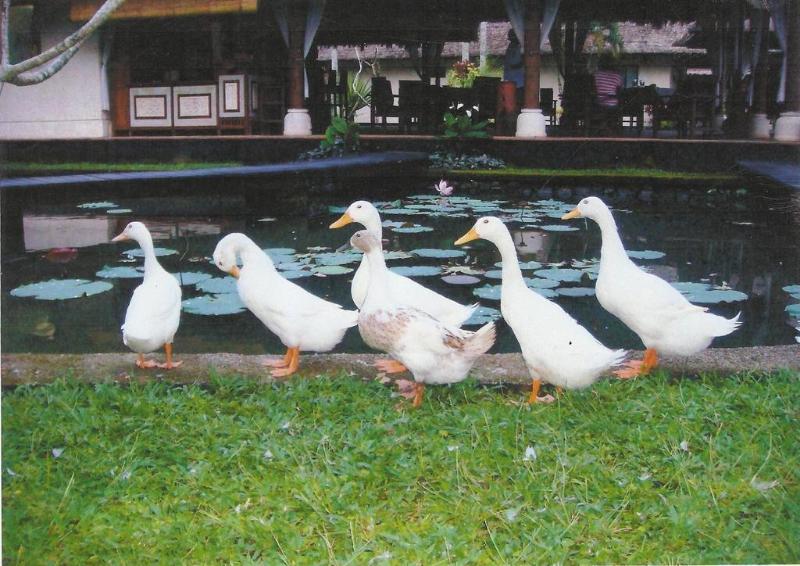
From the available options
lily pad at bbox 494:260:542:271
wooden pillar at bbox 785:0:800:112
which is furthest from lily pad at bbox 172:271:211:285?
wooden pillar at bbox 785:0:800:112

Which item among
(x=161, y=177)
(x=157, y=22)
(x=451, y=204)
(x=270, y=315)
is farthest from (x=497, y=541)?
(x=157, y=22)

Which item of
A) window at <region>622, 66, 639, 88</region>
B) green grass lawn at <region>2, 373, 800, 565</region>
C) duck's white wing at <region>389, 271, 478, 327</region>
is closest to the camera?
green grass lawn at <region>2, 373, 800, 565</region>

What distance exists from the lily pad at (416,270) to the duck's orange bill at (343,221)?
265mm

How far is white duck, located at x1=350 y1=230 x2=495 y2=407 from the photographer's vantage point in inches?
109

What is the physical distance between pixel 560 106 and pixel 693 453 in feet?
5.35

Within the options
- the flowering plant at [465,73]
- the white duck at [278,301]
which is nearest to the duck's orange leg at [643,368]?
the white duck at [278,301]

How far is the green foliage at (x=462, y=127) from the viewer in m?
3.29

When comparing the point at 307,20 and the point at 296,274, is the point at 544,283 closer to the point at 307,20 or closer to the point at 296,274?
the point at 296,274

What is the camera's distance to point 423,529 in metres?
2.26

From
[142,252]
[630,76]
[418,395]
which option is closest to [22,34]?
[142,252]

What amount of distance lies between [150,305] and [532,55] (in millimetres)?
1796

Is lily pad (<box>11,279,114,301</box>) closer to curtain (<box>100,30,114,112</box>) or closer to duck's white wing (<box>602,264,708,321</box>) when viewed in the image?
curtain (<box>100,30,114,112</box>)

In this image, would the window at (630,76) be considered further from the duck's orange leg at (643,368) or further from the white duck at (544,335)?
the duck's orange leg at (643,368)

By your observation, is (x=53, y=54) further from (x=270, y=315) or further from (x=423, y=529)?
(x=423, y=529)
